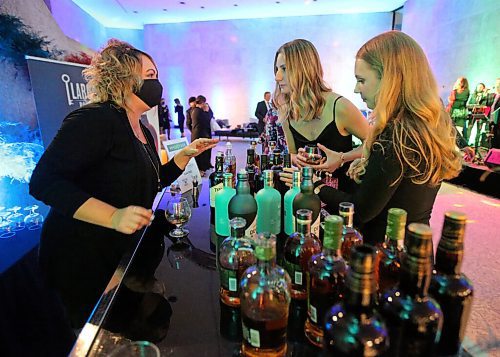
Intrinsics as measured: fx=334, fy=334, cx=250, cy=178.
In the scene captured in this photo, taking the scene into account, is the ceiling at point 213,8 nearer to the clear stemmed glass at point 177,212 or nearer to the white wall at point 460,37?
the white wall at point 460,37

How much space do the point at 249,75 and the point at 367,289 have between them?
13571 millimetres

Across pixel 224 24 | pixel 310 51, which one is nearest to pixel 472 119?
pixel 310 51

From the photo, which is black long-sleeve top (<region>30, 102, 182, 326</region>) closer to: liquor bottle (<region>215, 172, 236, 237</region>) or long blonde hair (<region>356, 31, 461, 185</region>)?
liquor bottle (<region>215, 172, 236, 237</region>)

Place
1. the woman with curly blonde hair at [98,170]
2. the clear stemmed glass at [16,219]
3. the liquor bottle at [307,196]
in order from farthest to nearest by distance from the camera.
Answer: the clear stemmed glass at [16,219], the woman with curly blonde hair at [98,170], the liquor bottle at [307,196]

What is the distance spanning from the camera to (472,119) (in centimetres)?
662

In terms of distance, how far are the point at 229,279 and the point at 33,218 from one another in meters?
3.15

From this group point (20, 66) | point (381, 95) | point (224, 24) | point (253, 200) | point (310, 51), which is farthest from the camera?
point (224, 24)

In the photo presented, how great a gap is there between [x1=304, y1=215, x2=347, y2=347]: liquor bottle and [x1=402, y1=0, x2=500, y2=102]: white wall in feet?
26.5

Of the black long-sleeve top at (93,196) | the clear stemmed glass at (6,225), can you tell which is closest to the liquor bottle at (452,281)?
the black long-sleeve top at (93,196)

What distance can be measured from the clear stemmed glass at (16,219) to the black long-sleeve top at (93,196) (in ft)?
6.61

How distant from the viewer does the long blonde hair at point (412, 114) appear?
1.13 metres

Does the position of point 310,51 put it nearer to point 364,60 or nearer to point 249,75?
point 364,60

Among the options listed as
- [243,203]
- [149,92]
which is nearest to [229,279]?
[243,203]

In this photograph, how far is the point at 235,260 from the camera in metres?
0.88
